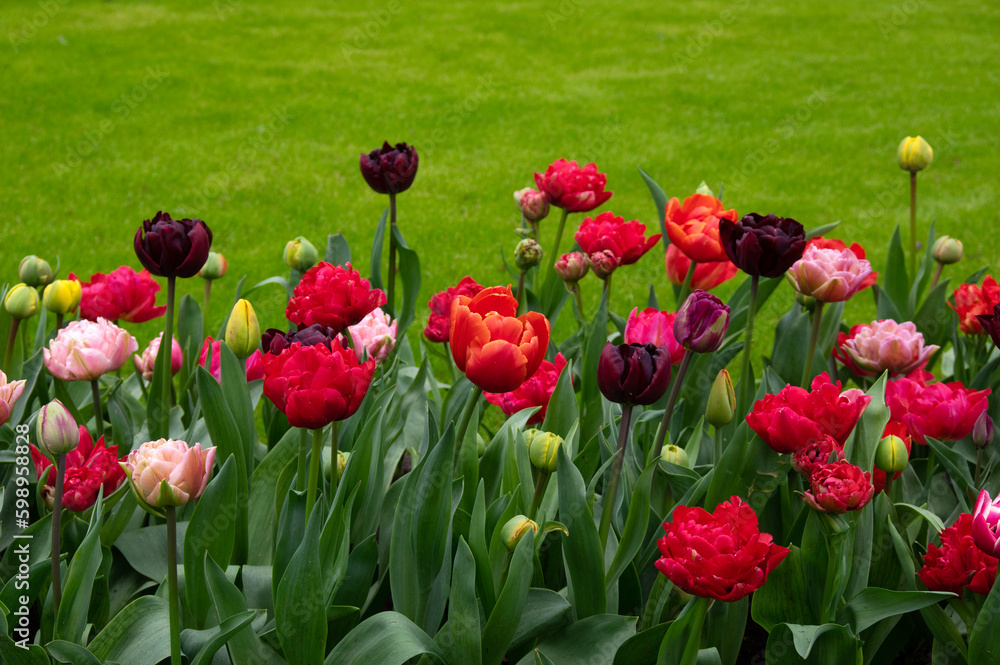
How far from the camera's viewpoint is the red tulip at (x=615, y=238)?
186 centimetres

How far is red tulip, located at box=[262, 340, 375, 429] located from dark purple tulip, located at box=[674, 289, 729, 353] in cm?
46

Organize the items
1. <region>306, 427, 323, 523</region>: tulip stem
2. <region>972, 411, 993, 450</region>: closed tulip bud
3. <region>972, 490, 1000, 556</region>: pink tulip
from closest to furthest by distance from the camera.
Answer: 1. <region>972, 490, 1000, 556</region>: pink tulip
2. <region>306, 427, 323, 523</region>: tulip stem
3. <region>972, 411, 993, 450</region>: closed tulip bud

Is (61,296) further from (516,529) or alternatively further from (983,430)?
(983,430)

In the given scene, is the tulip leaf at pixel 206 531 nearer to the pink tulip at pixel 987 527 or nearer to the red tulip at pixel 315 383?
the red tulip at pixel 315 383

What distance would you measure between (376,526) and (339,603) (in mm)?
161

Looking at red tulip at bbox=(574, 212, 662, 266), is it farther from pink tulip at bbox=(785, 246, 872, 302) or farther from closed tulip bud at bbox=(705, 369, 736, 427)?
closed tulip bud at bbox=(705, 369, 736, 427)

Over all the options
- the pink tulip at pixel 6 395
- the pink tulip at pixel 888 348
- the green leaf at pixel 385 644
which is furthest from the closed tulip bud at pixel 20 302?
the pink tulip at pixel 888 348

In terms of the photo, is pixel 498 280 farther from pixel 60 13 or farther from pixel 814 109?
pixel 60 13

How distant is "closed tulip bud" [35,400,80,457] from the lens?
1119mm

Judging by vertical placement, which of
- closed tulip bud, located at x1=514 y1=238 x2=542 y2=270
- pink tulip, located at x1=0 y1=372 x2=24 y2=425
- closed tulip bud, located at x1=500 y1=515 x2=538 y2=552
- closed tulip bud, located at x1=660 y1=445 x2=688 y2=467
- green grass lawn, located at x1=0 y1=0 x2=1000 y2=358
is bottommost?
green grass lawn, located at x1=0 y1=0 x2=1000 y2=358

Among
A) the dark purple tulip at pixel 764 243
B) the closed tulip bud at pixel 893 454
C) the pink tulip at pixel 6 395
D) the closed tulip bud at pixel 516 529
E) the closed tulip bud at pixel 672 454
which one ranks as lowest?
the closed tulip bud at pixel 672 454

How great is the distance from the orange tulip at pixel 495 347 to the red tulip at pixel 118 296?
0.96 metres

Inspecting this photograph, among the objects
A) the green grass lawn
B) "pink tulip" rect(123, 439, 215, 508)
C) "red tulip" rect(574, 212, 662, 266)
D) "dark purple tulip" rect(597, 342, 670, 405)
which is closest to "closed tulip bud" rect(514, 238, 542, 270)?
"red tulip" rect(574, 212, 662, 266)

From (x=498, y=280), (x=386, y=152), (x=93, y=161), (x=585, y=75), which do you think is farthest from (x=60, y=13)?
(x=386, y=152)
